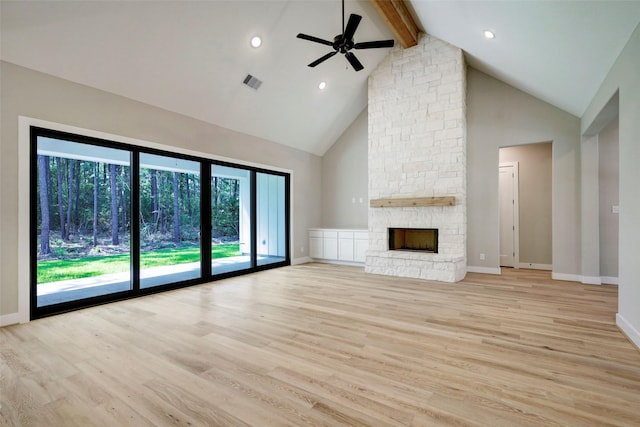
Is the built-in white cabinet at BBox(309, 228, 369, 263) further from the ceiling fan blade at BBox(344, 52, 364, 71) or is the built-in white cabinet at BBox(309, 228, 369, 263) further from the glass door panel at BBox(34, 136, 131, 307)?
the glass door panel at BBox(34, 136, 131, 307)

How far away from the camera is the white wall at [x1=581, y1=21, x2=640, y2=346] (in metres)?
2.71

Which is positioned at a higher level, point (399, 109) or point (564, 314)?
point (399, 109)

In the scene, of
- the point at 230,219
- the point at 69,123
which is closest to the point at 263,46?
the point at 69,123

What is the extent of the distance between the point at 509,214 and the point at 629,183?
13.2 feet

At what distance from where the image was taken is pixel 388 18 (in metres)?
5.09

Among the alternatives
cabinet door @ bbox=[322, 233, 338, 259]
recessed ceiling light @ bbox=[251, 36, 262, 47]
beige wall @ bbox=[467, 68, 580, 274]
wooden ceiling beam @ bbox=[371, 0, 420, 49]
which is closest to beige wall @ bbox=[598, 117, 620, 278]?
beige wall @ bbox=[467, 68, 580, 274]

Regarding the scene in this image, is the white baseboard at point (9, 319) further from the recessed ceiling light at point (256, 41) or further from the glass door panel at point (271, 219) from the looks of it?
the recessed ceiling light at point (256, 41)

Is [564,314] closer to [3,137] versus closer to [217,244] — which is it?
[217,244]

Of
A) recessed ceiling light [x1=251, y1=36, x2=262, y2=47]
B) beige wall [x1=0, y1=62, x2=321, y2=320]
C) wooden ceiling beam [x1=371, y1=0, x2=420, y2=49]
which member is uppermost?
wooden ceiling beam [x1=371, y1=0, x2=420, y2=49]

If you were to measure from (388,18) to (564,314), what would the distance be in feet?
16.2

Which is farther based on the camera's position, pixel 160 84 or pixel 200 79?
pixel 200 79

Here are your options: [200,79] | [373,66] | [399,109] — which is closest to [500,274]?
[399,109]

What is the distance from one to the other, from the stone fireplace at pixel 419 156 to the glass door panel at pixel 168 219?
3.35m

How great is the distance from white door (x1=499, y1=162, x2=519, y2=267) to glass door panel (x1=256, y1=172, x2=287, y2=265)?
190 inches
